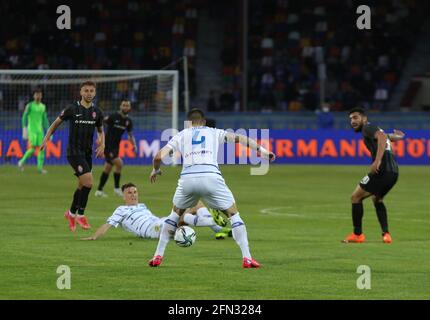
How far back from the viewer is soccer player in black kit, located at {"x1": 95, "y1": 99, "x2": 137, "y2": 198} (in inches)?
1085

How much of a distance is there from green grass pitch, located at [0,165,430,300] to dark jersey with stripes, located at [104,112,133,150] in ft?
4.98

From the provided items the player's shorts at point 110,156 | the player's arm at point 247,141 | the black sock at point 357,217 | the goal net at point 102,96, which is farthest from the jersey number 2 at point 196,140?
the goal net at point 102,96

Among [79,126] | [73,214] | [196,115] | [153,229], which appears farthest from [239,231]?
[79,126]

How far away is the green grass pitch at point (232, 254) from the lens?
12297mm

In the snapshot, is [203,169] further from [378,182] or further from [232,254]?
[378,182]

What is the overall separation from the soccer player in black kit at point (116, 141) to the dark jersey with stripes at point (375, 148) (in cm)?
1049

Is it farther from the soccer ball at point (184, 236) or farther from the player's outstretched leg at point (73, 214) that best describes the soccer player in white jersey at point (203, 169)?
the player's outstretched leg at point (73, 214)

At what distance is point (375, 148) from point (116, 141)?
11384mm

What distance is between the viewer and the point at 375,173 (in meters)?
17.8

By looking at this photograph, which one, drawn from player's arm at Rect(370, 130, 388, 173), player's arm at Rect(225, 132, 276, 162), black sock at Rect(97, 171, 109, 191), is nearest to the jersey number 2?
player's arm at Rect(225, 132, 276, 162)

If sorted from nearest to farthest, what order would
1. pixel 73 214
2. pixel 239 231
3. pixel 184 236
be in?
pixel 239 231
pixel 184 236
pixel 73 214

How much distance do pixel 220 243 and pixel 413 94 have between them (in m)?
30.6

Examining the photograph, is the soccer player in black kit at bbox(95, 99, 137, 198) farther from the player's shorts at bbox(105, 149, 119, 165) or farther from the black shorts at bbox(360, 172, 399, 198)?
the black shorts at bbox(360, 172, 399, 198)

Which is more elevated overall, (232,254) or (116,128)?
(116,128)
